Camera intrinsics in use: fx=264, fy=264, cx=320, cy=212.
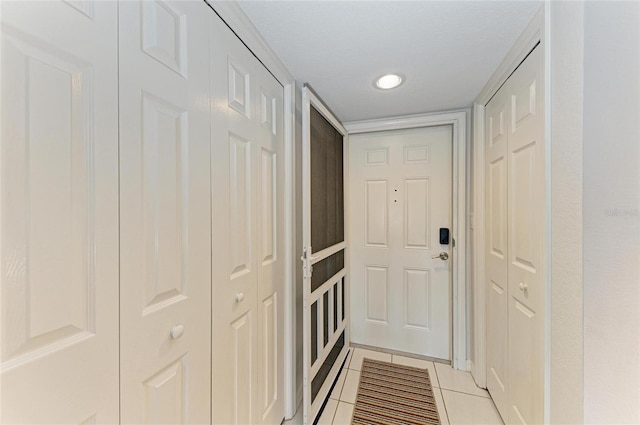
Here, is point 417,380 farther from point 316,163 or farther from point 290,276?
point 316,163

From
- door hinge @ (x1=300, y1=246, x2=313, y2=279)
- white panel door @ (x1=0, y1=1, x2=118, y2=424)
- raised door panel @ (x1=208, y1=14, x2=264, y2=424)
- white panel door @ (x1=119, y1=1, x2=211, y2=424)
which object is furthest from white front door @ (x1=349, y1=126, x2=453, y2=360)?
white panel door @ (x1=0, y1=1, x2=118, y2=424)

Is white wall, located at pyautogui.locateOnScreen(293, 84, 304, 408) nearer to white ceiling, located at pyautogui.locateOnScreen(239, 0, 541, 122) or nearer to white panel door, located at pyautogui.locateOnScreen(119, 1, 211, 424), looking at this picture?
white ceiling, located at pyautogui.locateOnScreen(239, 0, 541, 122)

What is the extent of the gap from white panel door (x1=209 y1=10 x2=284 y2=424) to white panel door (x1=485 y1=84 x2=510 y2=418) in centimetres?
128

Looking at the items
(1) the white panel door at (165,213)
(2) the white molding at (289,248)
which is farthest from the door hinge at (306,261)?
(1) the white panel door at (165,213)

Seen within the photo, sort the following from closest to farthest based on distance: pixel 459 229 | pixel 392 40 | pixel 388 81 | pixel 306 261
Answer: pixel 392 40 < pixel 306 261 < pixel 388 81 < pixel 459 229

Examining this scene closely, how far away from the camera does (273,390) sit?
144 cm

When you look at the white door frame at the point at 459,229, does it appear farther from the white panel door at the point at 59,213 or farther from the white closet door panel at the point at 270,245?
the white panel door at the point at 59,213

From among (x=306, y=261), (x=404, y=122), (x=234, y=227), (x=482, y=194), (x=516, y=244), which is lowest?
(x=306, y=261)

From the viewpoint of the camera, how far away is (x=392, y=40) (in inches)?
48.6

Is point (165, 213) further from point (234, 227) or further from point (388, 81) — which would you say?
point (388, 81)

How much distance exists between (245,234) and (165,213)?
44 cm

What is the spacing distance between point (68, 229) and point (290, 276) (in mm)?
1147

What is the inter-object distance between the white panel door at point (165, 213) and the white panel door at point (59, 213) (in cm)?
4

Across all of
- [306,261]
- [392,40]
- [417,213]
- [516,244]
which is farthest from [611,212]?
[417,213]
